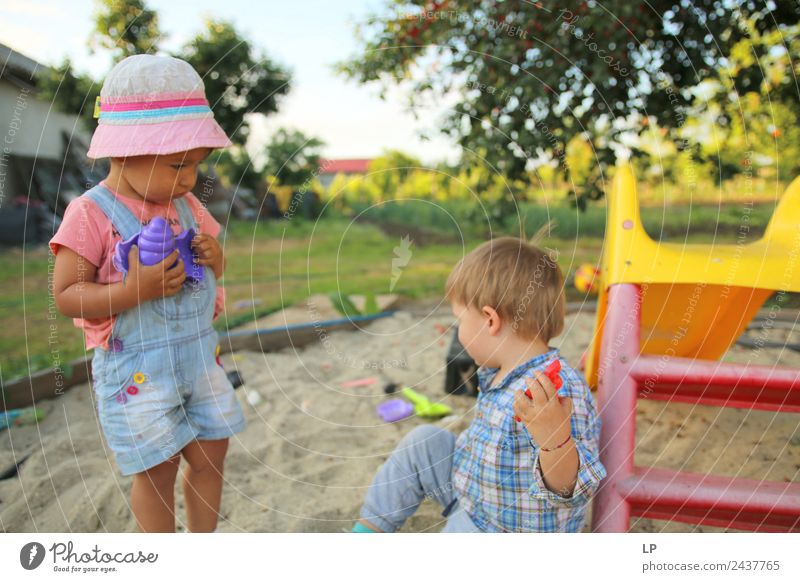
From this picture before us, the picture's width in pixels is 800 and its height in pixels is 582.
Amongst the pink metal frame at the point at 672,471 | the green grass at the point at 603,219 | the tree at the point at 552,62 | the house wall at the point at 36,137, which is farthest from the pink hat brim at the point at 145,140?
the house wall at the point at 36,137

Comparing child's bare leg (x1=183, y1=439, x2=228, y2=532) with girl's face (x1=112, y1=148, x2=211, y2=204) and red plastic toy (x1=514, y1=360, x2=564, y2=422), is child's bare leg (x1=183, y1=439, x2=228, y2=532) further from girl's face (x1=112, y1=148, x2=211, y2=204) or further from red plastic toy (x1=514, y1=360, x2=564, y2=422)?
red plastic toy (x1=514, y1=360, x2=564, y2=422)

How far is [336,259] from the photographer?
16.6 ft

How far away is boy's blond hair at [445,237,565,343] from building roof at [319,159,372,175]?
2.70ft

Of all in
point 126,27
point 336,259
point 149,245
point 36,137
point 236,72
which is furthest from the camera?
point 36,137

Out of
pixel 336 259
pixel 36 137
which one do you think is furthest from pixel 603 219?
pixel 36 137

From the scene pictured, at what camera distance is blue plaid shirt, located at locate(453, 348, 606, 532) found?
121cm

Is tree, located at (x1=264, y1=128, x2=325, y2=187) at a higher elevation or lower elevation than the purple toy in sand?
higher

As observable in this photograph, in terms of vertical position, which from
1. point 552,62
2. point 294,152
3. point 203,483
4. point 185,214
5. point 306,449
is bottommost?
point 306,449

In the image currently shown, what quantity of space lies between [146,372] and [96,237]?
0.94 ft

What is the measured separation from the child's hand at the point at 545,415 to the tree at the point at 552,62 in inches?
50.7

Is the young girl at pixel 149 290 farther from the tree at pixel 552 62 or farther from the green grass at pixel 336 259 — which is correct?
the green grass at pixel 336 259

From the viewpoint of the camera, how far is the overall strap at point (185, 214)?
1.48 metres

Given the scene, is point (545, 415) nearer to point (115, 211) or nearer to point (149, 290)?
point (149, 290)
